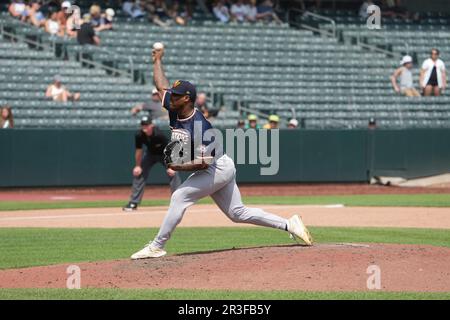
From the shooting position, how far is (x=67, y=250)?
12.2 m

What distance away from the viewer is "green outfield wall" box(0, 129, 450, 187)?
22.1m

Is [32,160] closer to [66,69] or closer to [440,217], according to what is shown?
[66,69]

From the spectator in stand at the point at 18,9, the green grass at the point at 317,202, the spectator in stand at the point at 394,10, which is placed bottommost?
the green grass at the point at 317,202

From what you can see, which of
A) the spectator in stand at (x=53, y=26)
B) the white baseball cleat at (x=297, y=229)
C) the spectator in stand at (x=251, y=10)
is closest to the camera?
the white baseball cleat at (x=297, y=229)

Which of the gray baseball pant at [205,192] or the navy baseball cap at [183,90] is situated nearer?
the navy baseball cap at [183,90]

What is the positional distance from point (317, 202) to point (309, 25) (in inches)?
450

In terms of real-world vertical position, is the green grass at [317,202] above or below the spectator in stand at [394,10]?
below

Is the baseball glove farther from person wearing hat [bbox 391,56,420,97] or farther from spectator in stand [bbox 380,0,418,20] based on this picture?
spectator in stand [bbox 380,0,418,20]

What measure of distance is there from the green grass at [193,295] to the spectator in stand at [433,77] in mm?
19363

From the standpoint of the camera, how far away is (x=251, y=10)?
96.9 feet

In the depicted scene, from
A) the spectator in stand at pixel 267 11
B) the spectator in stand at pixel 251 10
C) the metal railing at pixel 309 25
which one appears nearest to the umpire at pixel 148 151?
the spectator in stand at pixel 251 10

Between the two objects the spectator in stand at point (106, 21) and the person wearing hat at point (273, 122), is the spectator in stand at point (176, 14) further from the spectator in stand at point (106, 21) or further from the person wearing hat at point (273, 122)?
the person wearing hat at point (273, 122)

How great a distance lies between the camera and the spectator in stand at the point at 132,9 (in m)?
27.8

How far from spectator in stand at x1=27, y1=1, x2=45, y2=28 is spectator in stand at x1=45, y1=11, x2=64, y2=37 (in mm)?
240
